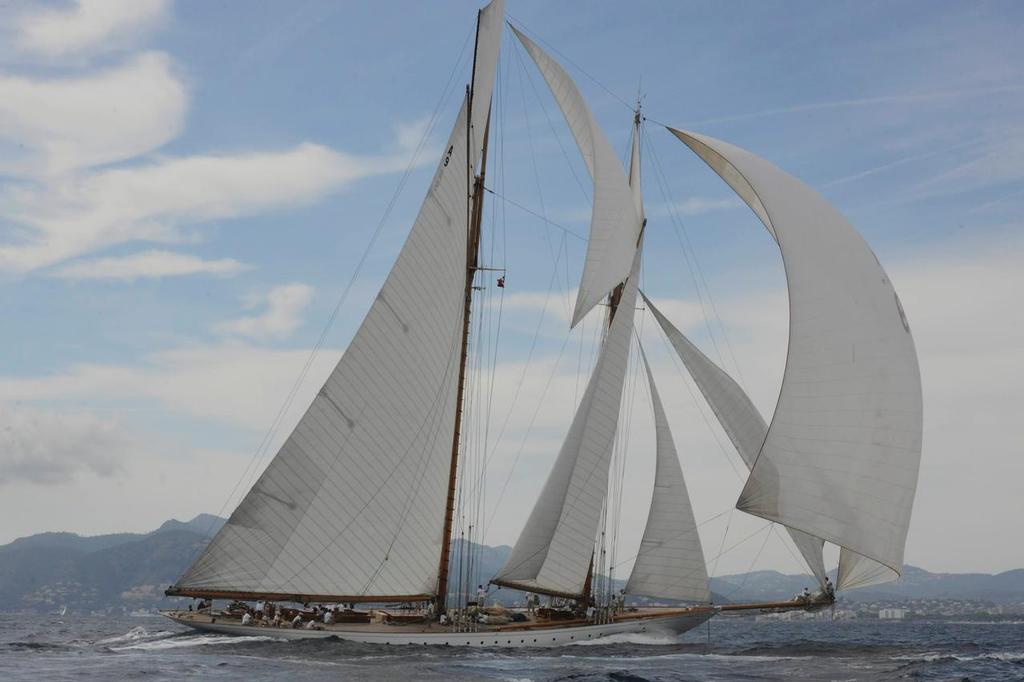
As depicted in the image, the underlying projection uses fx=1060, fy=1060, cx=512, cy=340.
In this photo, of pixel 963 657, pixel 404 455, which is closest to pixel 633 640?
pixel 404 455

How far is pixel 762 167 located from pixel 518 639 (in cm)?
1871

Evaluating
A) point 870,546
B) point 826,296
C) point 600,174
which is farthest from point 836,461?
point 600,174

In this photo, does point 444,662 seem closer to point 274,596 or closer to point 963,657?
point 274,596

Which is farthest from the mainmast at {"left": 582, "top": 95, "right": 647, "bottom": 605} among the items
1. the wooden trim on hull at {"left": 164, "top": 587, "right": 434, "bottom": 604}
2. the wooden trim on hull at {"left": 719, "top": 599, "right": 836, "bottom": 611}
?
the wooden trim on hull at {"left": 164, "top": 587, "right": 434, "bottom": 604}

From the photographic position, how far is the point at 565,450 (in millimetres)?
39844

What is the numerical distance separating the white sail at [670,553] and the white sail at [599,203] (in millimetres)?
8320

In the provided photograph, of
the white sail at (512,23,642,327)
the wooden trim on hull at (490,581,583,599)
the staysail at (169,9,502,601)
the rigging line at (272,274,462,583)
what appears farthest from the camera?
the wooden trim on hull at (490,581,583,599)

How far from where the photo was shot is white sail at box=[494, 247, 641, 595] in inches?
1526

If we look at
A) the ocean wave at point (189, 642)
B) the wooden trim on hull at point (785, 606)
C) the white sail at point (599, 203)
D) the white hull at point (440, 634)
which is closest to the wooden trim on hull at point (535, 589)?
the white hull at point (440, 634)

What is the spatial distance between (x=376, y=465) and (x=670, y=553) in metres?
11.6

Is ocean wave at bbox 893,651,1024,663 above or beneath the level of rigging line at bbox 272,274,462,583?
beneath

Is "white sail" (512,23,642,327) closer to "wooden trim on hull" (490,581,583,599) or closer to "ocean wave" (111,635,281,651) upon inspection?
"wooden trim on hull" (490,581,583,599)

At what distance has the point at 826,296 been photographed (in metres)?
33.5

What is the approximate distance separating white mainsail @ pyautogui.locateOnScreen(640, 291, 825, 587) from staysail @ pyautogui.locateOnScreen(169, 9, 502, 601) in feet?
30.8
